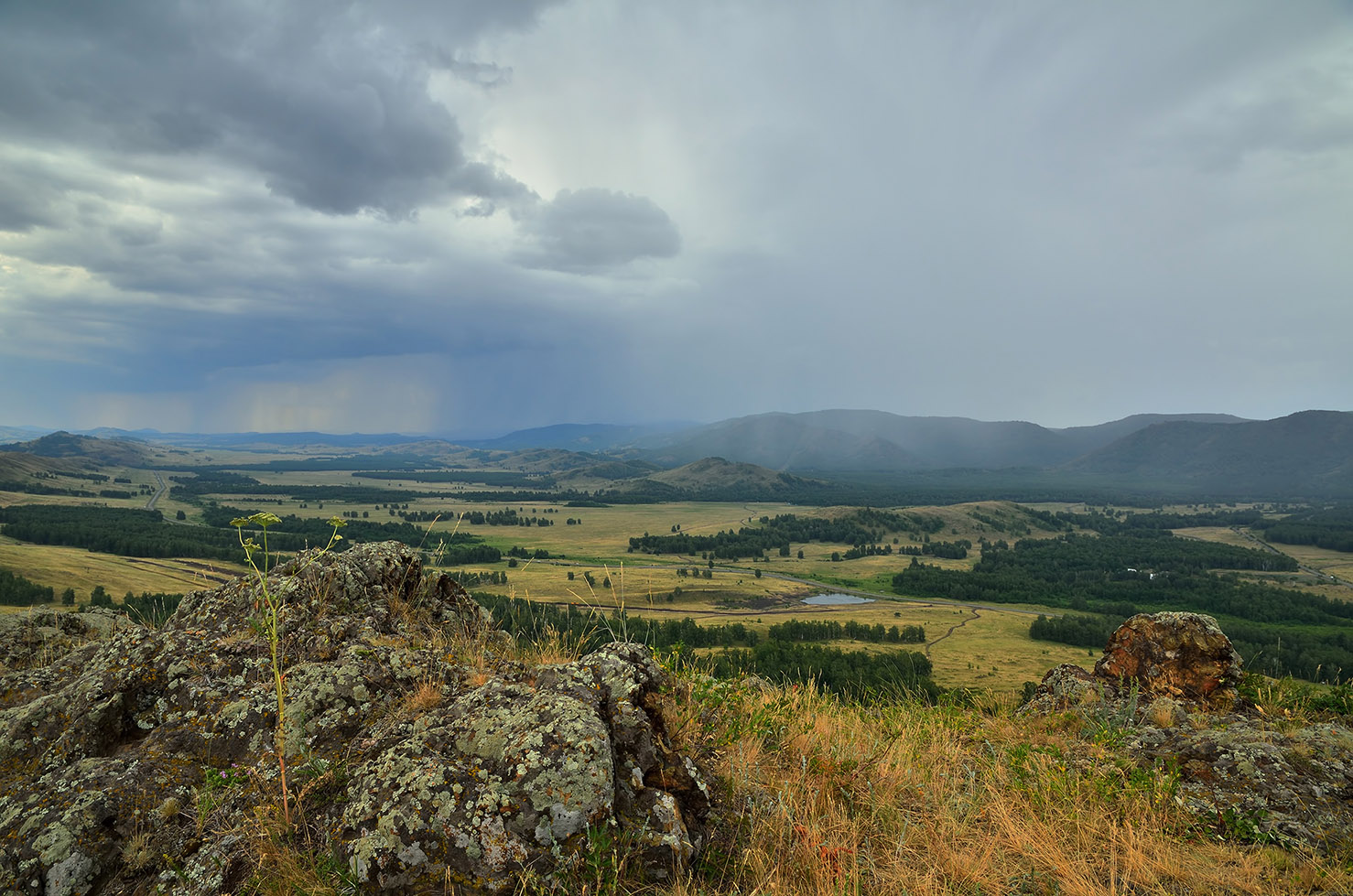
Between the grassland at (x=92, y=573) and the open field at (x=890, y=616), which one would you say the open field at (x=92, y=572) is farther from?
the open field at (x=890, y=616)

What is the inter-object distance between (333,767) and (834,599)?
423 feet

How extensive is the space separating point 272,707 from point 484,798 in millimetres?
2627

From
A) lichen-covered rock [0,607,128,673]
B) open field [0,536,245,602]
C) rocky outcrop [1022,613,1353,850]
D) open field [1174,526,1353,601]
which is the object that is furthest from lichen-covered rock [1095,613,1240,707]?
open field [1174,526,1353,601]

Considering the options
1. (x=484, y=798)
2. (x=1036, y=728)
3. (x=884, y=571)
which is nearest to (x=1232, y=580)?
(x=884, y=571)

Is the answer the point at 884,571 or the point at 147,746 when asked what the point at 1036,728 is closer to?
the point at 147,746

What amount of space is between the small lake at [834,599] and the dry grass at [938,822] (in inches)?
4536

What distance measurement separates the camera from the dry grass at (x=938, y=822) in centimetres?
427

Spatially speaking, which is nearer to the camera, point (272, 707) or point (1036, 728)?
point (272, 707)

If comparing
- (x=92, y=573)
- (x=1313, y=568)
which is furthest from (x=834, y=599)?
(x=1313, y=568)

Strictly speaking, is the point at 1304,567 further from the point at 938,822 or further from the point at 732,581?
the point at 938,822

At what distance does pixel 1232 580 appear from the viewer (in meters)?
134

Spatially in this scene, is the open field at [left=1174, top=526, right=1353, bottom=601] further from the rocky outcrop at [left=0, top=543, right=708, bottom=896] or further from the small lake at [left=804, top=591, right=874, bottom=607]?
the rocky outcrop at [left=0, top=543, right=708, bottom=896]

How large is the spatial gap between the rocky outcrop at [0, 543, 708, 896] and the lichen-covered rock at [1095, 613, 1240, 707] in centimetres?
953

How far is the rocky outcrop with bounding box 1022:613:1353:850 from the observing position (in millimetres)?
5713
